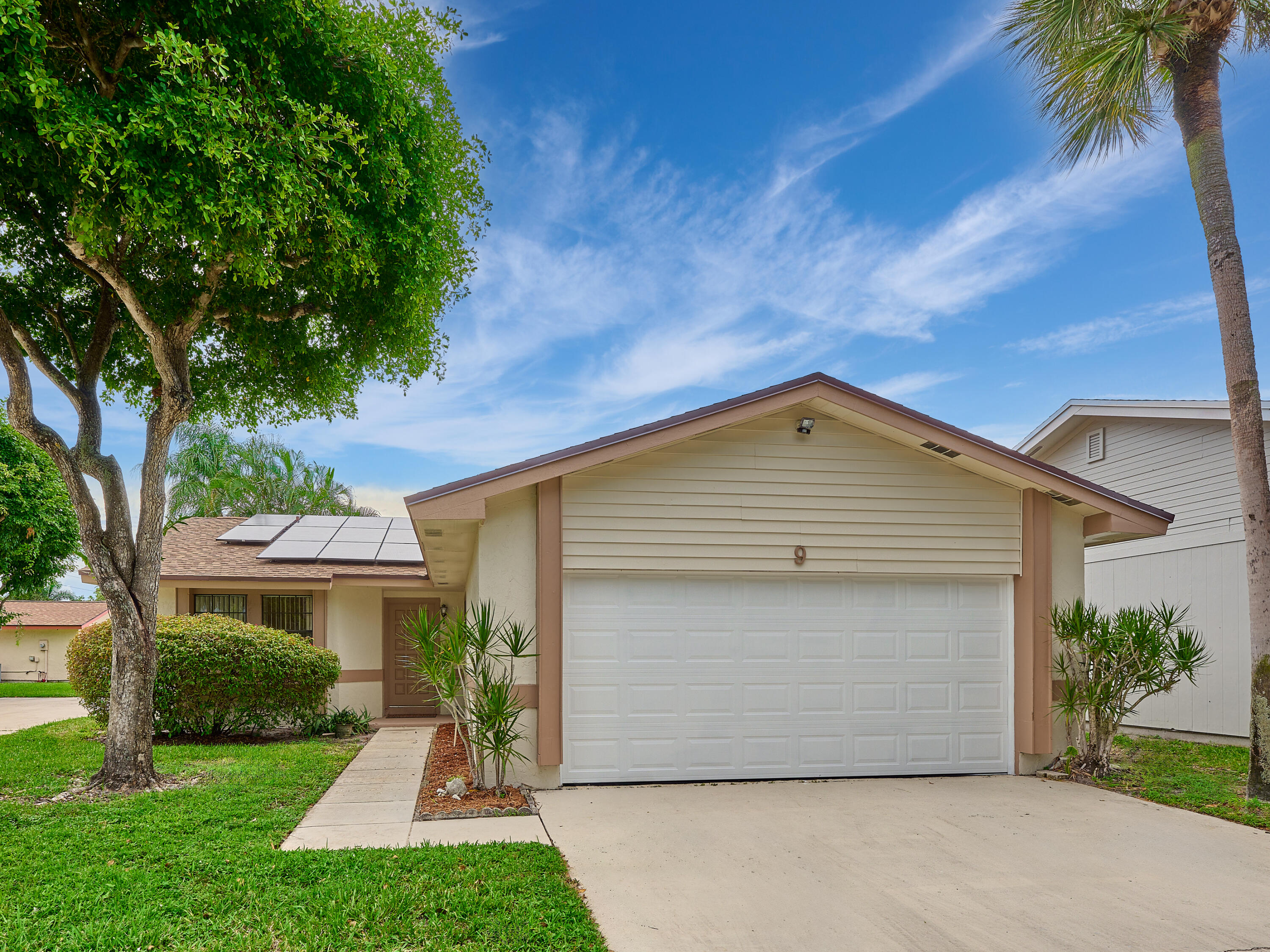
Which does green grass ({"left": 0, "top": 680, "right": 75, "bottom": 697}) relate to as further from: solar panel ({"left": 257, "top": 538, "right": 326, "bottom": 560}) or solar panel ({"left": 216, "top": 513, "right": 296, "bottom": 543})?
solar panel ({"left": 257, "top": 538, "right": 326, "bottom": 560})

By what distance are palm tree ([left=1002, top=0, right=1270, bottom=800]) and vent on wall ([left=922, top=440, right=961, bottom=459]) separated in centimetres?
259

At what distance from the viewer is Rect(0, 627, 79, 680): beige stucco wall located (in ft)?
109

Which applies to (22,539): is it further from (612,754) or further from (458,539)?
(612,754)

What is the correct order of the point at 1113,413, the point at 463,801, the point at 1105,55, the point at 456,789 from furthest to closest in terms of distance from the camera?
1. the point at 1113,413
2. the point at 1105,55
3. the point at 456,789
4. the point at 463,801

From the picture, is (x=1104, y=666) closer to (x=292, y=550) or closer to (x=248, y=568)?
(x=248, y=568)

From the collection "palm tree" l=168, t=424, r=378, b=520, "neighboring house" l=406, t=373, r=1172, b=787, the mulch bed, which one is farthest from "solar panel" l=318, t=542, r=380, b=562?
"palm tree" l=168, t=424, r=378, b=520

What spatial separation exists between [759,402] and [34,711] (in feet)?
56.7

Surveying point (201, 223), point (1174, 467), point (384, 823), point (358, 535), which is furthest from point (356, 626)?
point (1174, 467)

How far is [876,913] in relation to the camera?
4742 millimetres

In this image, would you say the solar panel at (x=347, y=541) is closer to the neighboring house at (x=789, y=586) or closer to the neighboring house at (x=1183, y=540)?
the neighboring house at (x=789, y=586)

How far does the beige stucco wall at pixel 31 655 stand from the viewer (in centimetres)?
3316

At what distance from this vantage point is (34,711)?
56.4ft

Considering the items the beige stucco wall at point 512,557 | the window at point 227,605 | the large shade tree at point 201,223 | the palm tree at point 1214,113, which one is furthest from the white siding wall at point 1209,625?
the window at point 227,605

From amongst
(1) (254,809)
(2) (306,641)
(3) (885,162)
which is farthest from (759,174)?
(1) (254,809)
